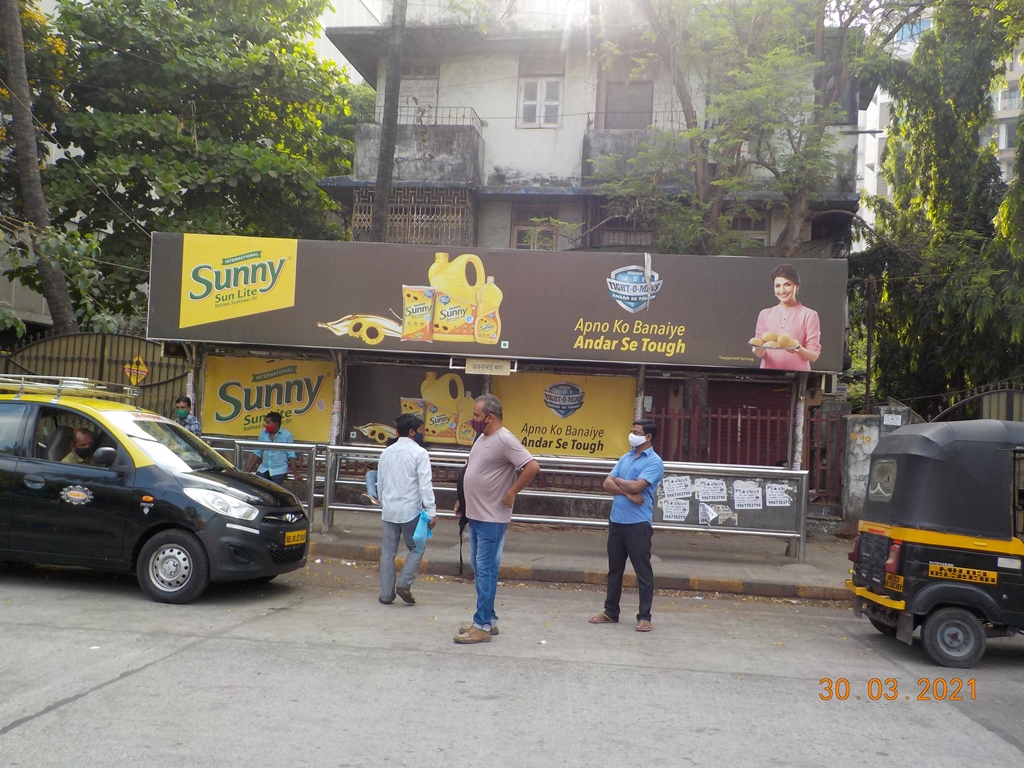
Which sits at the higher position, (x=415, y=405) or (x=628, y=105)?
(x=628, y=105)

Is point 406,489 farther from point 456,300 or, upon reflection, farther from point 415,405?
point 415,405

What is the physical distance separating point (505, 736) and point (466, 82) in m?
17.4

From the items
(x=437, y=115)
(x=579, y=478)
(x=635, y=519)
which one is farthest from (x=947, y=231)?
(x=635, y=519)

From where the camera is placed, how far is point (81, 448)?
311 inches

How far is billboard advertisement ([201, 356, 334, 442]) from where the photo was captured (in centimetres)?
1349

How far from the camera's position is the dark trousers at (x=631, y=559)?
7.32 meters

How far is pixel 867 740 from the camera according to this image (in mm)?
4688

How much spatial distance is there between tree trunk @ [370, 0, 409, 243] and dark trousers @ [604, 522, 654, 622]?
8.97 metres

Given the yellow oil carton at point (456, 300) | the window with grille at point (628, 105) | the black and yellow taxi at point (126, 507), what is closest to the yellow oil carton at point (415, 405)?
the yellow oil carton at point (456, 300)

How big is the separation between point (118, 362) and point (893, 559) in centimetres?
1251

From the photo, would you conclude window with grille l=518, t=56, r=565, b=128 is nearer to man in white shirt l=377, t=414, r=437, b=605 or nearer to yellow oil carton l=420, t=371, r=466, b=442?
yellow oil carton l=420, t=371, r=466, b=442

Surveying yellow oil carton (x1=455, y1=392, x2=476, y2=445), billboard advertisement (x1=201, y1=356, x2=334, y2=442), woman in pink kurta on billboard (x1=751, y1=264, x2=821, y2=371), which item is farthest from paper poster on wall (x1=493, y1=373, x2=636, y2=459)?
billboard advertisement (x1=201, y1=356, x2=334, y2=442)

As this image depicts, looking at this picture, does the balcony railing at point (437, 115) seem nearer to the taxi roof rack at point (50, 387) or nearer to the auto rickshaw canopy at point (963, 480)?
the taxi roof rack at point (50, 387)

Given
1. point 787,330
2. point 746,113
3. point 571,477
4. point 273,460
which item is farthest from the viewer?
point 746,113
